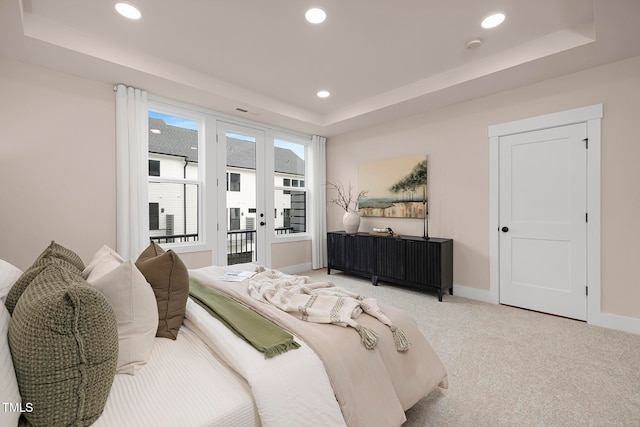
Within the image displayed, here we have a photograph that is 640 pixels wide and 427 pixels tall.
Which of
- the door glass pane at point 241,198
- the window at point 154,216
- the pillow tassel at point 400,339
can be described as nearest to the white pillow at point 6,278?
the pillow tassel at point 400,339

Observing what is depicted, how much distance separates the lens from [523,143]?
10.8 feet

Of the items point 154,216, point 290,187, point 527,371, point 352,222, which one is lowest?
point 527,371

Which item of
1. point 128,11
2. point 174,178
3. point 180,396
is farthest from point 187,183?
point 180,396

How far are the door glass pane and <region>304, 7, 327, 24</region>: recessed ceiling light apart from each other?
233 cm

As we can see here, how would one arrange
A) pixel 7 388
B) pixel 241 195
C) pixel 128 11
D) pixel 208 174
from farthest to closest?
pixel 241 195 < pixel 208 174 < pixel 128 11 < pixel 7 388

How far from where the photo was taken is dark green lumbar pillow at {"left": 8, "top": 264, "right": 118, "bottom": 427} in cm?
77

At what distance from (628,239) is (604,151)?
87cm

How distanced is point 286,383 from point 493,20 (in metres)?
3.08

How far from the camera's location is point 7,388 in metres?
0.71

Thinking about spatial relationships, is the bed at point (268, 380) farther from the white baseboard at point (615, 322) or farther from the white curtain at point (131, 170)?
the white baseboard at point (615, 322)

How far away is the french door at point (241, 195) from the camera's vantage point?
418 cm

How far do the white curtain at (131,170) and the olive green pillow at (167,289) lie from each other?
7.26 feet

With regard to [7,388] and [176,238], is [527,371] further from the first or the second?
[176,238]

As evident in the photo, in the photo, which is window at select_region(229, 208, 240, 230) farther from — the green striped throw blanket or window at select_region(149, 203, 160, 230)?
the green striped throw blanket
